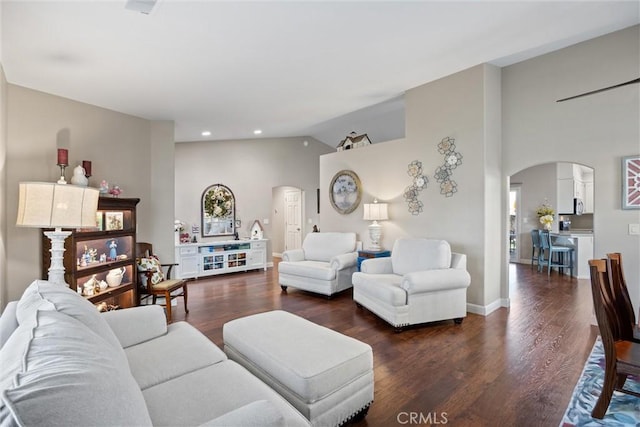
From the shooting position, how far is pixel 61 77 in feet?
10.8

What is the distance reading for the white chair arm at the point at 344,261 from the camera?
484 cm

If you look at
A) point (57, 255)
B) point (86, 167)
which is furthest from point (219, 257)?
point (57, 255)

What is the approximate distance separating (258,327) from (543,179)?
8.25 meters

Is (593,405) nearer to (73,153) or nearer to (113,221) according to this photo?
(113,221)

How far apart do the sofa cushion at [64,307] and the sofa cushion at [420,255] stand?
324 centimetres

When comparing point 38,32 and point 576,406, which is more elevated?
point 38,32

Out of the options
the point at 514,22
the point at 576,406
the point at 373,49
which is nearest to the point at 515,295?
the point at 576,406

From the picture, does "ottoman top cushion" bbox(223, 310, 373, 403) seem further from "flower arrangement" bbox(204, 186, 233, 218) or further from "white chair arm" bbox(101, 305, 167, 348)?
"flower arrangement" bbox(204, 186, 233, 218)

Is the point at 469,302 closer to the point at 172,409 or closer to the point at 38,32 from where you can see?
the point at 172,409

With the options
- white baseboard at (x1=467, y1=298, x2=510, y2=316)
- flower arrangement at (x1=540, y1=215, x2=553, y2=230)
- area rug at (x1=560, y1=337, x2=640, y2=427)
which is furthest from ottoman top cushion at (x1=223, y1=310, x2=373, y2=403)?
flower arrangement at (x1=540, y1=215, x2=553, y2=230)

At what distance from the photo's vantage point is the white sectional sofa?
2.55 ft

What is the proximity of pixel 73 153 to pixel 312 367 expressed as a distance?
3982 mm

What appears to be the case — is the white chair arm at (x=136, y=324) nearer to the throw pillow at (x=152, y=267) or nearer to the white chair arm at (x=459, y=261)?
the throw pillow at (x=152, y=267)

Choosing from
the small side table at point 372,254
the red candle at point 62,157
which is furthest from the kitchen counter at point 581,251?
the red candle at point 62,157
